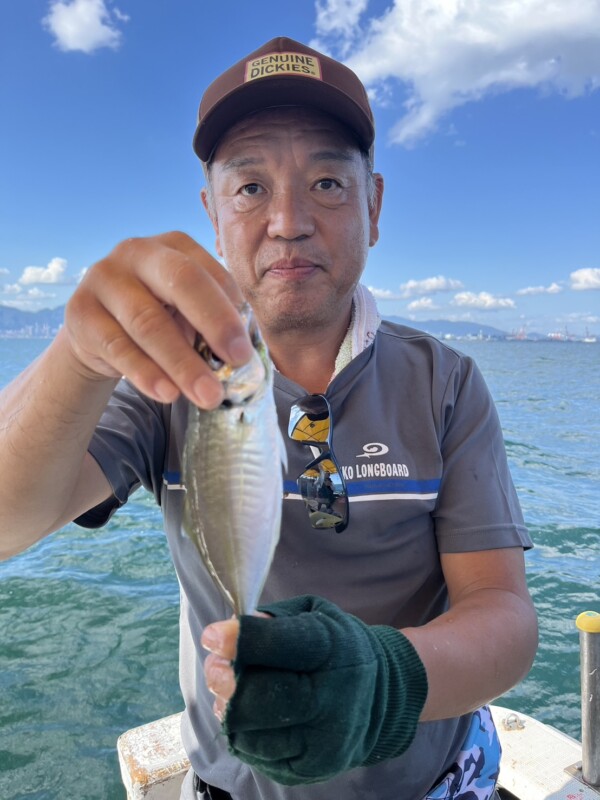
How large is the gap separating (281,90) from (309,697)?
2018 mm

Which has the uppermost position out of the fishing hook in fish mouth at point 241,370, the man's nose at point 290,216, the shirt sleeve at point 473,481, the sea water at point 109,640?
the man's nose at point 290,216

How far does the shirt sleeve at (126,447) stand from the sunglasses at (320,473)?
0.52 metres

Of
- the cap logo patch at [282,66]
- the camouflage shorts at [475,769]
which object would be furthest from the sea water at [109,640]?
the cap logo patch at [282,66]

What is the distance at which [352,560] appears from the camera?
220cm

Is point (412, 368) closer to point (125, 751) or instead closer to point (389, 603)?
point (389, 603)

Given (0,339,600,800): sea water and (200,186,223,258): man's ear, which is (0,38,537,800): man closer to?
(200,186,223,258): man's ear

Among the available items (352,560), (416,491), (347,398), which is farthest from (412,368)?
(352,560)

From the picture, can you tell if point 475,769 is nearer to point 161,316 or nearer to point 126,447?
point 126,447

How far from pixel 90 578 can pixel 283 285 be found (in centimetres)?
781

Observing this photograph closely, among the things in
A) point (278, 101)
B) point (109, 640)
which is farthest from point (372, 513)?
point (109, 640)

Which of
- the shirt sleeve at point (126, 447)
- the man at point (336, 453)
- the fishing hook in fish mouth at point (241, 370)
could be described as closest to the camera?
the fishing hook in fish mouth at point (241, 370)

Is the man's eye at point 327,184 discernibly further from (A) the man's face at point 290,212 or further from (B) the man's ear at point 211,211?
(B) the man's ear at point 211,211

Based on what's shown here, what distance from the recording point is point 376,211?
2.74 m

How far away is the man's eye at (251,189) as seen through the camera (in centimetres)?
226
